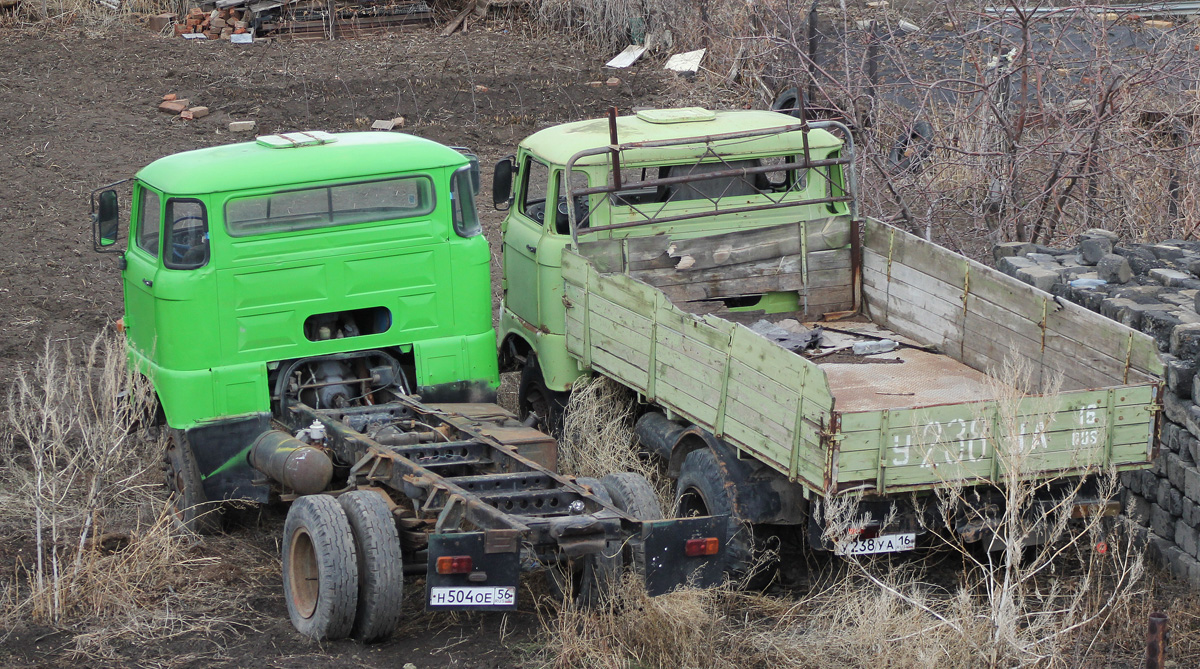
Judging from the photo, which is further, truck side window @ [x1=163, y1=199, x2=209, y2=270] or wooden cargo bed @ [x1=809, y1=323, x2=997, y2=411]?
truck side window @ [x1=163, y1=199, x2=209, y2=270]

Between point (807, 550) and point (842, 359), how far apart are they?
5.00 ft

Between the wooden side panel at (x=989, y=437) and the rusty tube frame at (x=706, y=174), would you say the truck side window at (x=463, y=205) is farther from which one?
the wooden side panel at (x=989, y=437)

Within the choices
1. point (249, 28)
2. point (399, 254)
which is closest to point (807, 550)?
point (399, 254)

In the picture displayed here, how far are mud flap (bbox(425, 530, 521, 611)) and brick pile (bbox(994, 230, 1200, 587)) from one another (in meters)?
2.99

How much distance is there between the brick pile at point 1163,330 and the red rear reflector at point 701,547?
6.71 feet

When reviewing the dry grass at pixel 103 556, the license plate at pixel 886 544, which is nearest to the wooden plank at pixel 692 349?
the license plate at pixel 886 544

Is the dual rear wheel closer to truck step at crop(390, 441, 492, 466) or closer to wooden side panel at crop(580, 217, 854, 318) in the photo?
truck step at crop(390, 441, 492, 466)

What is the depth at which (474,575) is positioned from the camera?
5230mm

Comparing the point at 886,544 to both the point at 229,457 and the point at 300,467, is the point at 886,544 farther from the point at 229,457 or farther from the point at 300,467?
the point at 229,457

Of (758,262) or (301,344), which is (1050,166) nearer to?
(758,262)

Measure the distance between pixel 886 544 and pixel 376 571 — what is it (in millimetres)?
2350

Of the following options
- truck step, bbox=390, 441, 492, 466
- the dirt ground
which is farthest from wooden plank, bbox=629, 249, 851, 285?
the dirt ground

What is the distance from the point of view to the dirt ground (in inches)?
486

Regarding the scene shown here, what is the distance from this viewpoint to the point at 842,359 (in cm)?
775
